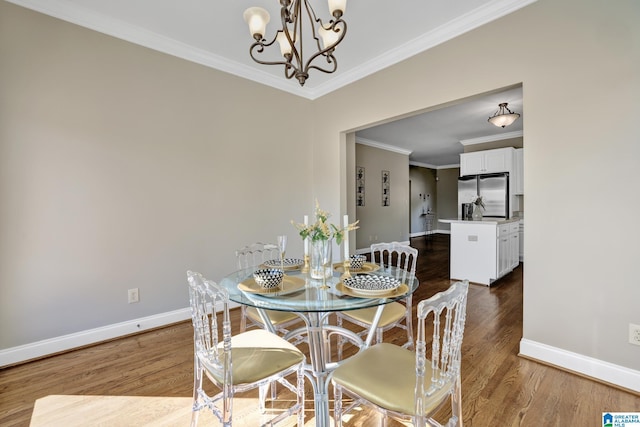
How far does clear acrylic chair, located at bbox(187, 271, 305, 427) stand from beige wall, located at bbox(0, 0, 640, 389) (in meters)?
1.74

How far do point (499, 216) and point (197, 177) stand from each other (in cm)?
593

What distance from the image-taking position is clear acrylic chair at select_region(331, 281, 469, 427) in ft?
3.47

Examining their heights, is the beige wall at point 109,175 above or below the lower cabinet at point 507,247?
above

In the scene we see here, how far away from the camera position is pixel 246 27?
2.62m

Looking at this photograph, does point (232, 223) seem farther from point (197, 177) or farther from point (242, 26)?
point (242, 26)

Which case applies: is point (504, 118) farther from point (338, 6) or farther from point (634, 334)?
point (338, 6)

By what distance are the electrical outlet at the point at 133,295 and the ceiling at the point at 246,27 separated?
2.32 metres

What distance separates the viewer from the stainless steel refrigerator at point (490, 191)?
594 centimetres

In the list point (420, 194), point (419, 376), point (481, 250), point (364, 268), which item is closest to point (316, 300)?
point (419, 376)

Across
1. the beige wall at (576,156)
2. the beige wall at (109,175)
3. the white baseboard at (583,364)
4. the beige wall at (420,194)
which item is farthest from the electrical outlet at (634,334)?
the beige wall at (420,194)

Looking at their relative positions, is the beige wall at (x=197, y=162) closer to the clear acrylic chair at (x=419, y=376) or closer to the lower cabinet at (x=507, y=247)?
the clear acrylic chair at (x=419, y=376)

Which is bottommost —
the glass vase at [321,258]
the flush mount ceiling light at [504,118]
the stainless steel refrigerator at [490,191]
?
the glass vase at [321,258]

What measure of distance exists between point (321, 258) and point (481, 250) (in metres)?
3.53

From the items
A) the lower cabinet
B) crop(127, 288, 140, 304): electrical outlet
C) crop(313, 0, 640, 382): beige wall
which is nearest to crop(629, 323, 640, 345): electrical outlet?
crop(313, 0, 640, 382): beige wall
